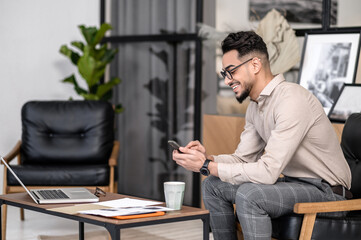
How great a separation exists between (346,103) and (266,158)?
4.62 feet

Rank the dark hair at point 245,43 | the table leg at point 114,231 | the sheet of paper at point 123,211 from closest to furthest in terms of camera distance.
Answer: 1. the table leg at point 114,231
2. the sheet of paper at point 123,211
3. the dark hair at point 245,43

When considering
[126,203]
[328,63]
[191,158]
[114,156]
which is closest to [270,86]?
[191,158]

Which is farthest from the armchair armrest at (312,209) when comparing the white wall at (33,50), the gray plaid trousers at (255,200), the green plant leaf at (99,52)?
the white wall at (33,50)

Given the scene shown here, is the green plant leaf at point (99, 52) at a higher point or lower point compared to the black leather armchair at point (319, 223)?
higher

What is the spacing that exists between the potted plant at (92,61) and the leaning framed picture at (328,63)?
2.01 metres

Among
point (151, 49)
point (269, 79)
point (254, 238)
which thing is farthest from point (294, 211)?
point (151, 49)

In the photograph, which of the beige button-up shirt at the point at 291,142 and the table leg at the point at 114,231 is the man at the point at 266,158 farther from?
the table leg at the point at 114,231

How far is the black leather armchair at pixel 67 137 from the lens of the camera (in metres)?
4.55

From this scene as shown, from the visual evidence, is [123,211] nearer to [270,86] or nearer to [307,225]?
[307,225]

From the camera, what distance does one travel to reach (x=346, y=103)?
12.1 feet

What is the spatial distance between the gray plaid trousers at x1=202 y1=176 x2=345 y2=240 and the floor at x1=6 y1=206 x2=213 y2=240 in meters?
1.42

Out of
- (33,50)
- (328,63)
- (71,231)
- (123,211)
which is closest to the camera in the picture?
(123,211)

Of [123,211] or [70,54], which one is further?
[70,54]

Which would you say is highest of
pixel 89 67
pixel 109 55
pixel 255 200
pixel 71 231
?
pixel 109 55
